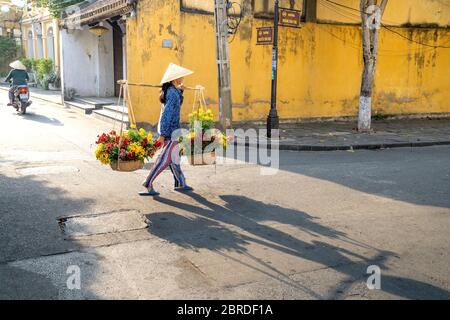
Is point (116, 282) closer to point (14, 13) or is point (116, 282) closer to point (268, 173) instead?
point (268, 173)

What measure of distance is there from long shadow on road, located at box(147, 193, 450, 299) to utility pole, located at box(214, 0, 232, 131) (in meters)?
5.53

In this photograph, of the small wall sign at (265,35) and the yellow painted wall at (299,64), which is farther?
the yellow painted wall at (299,64)

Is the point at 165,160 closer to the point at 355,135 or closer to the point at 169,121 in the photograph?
the point at 169,121

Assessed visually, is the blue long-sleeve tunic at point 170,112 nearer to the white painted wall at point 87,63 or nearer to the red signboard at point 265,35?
Answer: the red signboard at point 265,35

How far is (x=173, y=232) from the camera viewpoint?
5.59 metres

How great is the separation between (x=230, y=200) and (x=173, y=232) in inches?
64.0

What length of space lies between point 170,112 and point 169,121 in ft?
0.44

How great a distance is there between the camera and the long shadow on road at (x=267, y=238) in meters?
4.36

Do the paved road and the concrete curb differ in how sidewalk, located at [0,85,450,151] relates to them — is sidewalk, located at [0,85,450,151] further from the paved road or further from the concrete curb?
the paved road

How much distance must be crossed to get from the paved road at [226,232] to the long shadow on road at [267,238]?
0.6 inches

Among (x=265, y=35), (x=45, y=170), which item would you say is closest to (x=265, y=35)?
(x=265, y=35)

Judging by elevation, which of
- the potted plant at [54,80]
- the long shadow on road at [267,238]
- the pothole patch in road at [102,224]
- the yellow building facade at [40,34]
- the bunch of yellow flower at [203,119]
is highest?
the yellow building facade at [40,34]

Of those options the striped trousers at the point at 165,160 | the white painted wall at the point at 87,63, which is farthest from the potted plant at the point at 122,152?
the white painted wall at the point at 87,63
